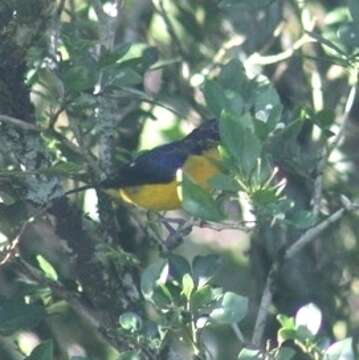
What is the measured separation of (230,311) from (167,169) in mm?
2160

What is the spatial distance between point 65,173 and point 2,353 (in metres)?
1.51

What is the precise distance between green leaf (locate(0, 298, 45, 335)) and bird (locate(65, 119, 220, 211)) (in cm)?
96

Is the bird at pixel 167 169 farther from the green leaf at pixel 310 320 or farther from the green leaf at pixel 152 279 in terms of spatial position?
the green leaf at pixel 310 320

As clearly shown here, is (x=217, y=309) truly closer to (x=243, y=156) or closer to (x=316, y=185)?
(x=243, y=156)

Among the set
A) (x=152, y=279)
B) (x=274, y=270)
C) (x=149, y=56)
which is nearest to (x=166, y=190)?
(x=149, y=56)

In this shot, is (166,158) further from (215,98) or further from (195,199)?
(195,199)

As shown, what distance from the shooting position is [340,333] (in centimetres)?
548

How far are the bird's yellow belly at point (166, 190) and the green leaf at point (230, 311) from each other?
1.54 m

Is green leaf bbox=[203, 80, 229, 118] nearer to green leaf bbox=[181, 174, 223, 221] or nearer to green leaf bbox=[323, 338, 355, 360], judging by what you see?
green leaf bbox=[181, 174, 223, 221]

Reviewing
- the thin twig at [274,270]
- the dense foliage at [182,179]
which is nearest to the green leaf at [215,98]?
the dense foliage at [182,179]

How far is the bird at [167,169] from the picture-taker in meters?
5.10

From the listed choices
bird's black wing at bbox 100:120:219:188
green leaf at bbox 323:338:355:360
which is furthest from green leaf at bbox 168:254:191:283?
bird's black wing at bbox 100:120:219:188

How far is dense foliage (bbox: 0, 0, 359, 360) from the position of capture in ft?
11.6

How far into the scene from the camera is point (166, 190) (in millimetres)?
5441
